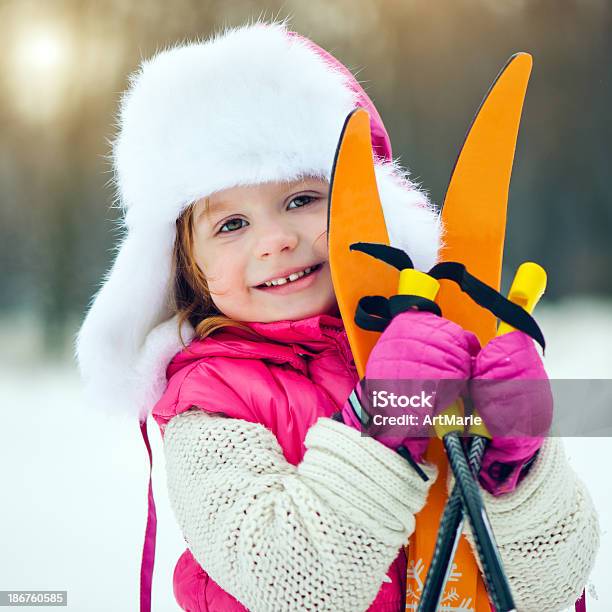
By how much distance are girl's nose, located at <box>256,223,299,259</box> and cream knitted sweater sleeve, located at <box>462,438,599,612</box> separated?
0.89 ft

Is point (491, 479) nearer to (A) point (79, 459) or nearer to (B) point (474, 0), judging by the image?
(A) point (79, 459)

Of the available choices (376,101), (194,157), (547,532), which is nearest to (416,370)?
(547,532)

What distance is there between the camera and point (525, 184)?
2773 mm

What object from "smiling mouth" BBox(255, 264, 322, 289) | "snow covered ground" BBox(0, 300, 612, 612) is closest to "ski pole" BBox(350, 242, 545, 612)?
"smiling mouth" BBox(255, 264, 322, 289)

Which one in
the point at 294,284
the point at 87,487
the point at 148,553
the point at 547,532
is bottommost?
the point at 87,487

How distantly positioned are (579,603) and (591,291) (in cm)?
211

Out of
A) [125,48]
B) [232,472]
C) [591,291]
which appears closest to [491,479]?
[232,472]

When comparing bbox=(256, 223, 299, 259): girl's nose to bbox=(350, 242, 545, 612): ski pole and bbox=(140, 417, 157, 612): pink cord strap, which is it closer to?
bbox=(350, 242, 545, 612): ski pole

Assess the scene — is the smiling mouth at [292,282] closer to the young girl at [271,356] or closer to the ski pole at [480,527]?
the young girl at [271,356]

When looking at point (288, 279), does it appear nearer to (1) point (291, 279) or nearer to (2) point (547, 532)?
(1) point (291, 279)

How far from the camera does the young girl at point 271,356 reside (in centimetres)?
57

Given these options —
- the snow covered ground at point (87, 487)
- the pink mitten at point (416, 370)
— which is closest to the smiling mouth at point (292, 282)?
the pink mitten at point (416, 370)

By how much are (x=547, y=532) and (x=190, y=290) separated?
42 cm

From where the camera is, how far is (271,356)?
72 centimetres
